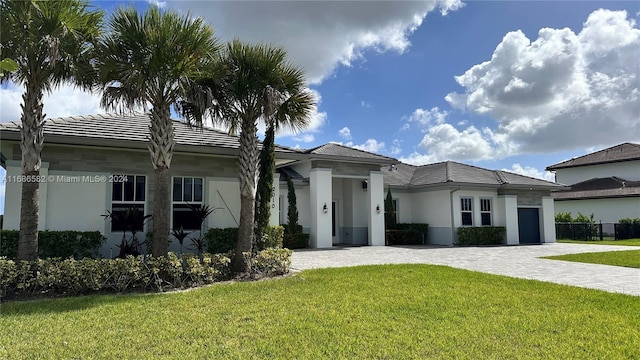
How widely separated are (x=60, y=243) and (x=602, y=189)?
38780 millimetres

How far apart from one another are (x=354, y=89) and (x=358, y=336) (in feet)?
48.9

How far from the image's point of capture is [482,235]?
75.5 feet

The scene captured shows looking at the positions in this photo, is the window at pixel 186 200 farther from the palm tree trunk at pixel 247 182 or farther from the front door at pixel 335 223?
the front door at pixel 335 223

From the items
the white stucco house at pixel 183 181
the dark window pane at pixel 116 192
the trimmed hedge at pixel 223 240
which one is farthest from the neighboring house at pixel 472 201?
the dark window pane at pixel 116 192

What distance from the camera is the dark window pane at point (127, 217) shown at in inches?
468

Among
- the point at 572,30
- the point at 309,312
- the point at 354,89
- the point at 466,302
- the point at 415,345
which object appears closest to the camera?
the point at 415,345

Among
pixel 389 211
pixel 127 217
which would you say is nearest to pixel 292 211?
pixel 389 211

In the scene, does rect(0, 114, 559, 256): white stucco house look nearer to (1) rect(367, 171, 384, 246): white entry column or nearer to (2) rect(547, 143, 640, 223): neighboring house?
(1) rect(367, 171, 384, 246): white entry column

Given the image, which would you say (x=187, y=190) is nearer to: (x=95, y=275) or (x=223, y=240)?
(x=223, y=240)

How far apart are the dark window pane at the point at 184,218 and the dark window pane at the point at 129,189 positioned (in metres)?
1.37

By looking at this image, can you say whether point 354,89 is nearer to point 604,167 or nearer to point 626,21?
point 626,21

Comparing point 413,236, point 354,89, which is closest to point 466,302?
point 354,89

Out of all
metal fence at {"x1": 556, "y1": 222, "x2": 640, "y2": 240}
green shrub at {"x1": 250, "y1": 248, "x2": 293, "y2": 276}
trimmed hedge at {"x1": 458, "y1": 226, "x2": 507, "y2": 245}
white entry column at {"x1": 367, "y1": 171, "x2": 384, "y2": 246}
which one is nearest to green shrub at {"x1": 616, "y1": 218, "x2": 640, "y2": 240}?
metal fence at {"x1": 556, "y1": 222, "x2": 640, "y2": 240}

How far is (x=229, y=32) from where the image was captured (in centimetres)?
1062
